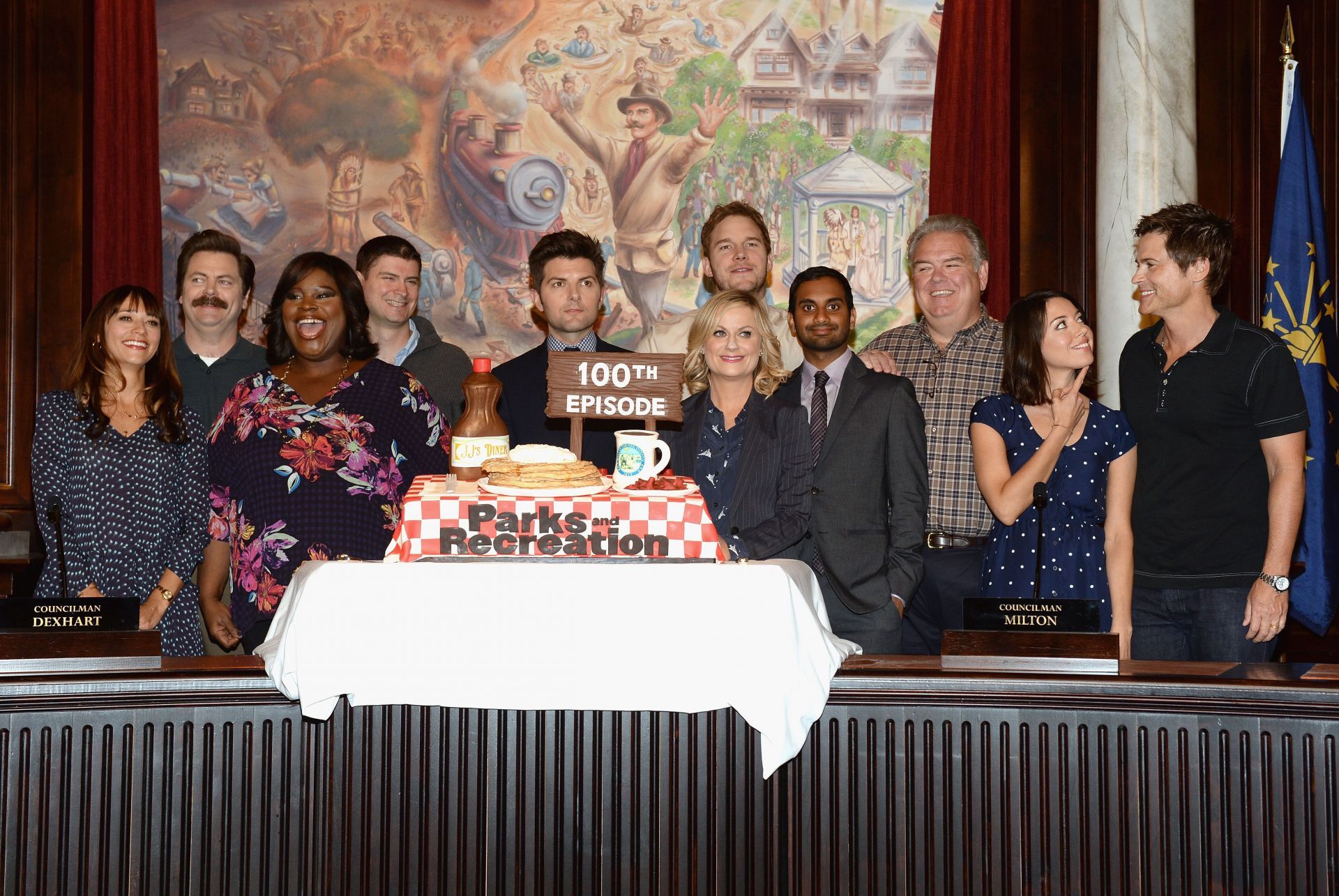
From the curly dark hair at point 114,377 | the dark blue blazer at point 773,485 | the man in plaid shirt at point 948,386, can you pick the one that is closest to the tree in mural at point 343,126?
the curly dark hair at point 114,377

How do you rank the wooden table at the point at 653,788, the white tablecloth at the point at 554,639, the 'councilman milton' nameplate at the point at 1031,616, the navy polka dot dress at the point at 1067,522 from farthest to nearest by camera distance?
1. the navy polka dot dress at the point at 1067,522
2. the 'councilman milton' nameplate at the point at 1031,616
3. the wooden table at the point at 653,788
4. the white tablecloth at the point at 554,639

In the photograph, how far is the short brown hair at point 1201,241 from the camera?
306 cm

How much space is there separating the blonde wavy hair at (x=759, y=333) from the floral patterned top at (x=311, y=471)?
2.26 ft

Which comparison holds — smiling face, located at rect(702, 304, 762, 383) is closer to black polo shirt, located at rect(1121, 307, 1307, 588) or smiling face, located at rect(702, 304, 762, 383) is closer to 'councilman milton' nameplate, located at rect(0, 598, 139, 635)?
black polo shirt, located at rect(1121, 307, 1307, 588)

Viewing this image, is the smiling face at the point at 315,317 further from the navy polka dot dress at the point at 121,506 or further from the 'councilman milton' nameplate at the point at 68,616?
the 'councilman milton' nameplate at the point at 68,616

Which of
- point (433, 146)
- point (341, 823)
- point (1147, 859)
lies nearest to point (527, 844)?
point (341, 823)

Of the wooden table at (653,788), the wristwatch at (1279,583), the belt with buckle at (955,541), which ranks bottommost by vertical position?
the wooden table at (653,788)

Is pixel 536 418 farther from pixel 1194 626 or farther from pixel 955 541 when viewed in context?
pixel 1194 626

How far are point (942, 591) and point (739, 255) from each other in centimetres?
127

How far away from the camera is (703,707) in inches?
80.7

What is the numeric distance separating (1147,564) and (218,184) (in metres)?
4.04

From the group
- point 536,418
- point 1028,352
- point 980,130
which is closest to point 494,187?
point 980,130

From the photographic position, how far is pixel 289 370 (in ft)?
9.54

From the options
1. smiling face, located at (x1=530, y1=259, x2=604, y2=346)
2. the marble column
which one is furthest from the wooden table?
the marble column
